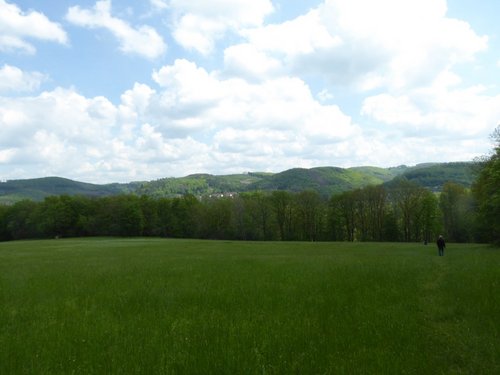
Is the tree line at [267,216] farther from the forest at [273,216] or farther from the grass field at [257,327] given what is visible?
the grass field at [257,327]

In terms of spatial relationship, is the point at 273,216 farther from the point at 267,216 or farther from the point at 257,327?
the point at 257,327

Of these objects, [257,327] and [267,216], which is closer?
[257,327]

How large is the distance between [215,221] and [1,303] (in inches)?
3849

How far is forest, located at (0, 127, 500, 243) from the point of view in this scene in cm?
9188

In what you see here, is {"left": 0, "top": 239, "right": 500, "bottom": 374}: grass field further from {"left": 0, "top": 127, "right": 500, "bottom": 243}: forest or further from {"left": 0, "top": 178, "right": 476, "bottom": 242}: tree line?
{"left": 0, "top": 178, "right": 476, "bottom": 242}: tree line

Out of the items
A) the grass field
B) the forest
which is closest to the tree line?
the forest

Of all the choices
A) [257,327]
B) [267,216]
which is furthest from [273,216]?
[257,327]

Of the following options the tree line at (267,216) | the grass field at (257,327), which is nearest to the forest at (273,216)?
the tree line at (267,216)

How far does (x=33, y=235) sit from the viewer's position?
12500cm

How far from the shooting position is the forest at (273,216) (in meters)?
91.9

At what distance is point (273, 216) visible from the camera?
357 feet

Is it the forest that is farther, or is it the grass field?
the forest

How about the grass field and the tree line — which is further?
the tree line

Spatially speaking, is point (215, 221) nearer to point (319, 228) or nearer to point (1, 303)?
point (319, 228)
